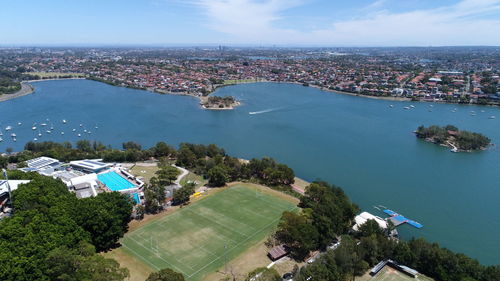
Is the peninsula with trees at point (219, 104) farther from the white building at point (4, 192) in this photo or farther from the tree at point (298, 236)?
the tree at point (298, 236)

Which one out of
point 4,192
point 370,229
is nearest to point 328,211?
point 370,229

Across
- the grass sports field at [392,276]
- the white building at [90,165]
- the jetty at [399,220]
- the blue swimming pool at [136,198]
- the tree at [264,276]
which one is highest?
the tree at [264,276]

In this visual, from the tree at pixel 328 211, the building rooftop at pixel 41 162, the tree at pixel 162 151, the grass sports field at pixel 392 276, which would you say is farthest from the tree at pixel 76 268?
the tree at pixel 162 151

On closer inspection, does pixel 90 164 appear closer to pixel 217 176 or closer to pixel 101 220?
pixel 217 176

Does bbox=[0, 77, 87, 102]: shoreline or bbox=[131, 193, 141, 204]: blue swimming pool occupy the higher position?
bbox=[0, 77, 87, 102]: shoreline

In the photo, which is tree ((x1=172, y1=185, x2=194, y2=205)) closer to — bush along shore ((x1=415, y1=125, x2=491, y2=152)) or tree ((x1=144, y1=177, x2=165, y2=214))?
tree ((x1=144, y1=177, x2=165, y2=214))

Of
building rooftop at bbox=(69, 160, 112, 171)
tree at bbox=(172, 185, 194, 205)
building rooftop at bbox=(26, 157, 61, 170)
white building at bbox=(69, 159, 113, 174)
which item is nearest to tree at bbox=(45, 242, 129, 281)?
tree at bbox=(172, 185, 194, 205)
